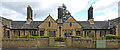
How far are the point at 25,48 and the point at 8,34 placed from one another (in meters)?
12.0

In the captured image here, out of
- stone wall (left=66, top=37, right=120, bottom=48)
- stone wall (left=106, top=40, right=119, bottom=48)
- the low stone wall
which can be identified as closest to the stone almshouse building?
the low stone wall

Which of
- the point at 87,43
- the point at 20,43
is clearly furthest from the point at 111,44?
the point at 20,43

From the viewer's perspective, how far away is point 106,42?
10.1 metres

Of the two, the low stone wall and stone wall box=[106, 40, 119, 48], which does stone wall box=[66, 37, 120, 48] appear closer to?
stone wall box=[106, 40, 119, 48]

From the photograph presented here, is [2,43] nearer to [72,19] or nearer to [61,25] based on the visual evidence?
[61,25]

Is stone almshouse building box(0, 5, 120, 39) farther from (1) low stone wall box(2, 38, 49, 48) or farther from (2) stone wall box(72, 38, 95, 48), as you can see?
(2) stone wall box(72, 38, 95, 48)

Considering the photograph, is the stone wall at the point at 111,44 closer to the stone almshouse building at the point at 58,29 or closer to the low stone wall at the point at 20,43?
the stone almshouse building at the point at 58,29

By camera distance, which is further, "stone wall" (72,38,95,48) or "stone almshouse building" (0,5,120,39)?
"stone almshouse building" (0,5,120,39)

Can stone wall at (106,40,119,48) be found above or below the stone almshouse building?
below

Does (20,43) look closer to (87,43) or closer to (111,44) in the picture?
(87,43)

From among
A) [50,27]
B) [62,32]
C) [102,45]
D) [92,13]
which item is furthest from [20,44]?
[92,13]

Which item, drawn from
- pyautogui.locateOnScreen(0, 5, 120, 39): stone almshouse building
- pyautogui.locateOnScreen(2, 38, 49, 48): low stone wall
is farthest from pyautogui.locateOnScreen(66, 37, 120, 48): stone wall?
pyautogui.locateOnScreen(0, 5, 120, 39): stone almshouse building

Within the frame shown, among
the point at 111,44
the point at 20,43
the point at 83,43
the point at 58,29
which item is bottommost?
the point at 111,44

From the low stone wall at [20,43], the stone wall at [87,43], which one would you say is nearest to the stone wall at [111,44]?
the stone wall at [87,43]
